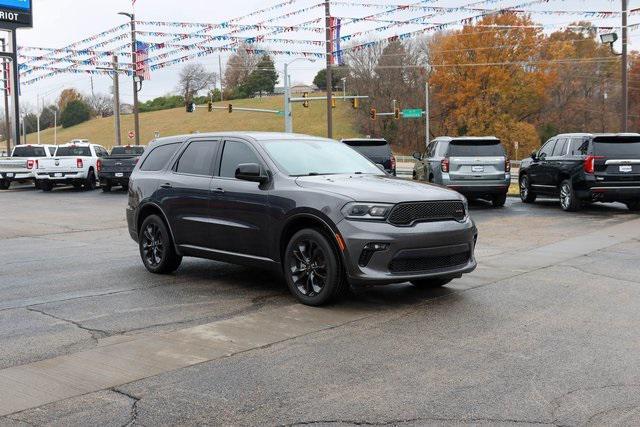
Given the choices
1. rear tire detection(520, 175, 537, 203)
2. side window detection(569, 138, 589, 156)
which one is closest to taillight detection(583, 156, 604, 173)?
side window detection(569, 138, 589, 156)

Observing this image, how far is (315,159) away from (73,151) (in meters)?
24.2

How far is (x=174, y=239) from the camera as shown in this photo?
29.5ft

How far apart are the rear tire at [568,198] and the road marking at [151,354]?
11287mm

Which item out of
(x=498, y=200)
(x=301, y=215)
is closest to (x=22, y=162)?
(x=498, y=200)

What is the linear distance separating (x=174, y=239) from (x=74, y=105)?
131 metres

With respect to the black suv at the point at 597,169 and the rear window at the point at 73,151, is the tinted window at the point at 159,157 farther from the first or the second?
the rear window at the point at 73,151

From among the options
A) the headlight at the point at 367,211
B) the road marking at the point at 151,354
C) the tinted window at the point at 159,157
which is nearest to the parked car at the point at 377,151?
the tinted window at the point at 159,157

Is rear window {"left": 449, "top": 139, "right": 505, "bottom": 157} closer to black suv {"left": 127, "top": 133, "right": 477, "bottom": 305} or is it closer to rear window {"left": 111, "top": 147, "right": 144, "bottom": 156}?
black suv {"left": 127, "top": 133, "right": 477, "bottom": 305}

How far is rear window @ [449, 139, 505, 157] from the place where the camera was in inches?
728

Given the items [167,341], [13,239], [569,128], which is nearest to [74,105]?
[569,128]

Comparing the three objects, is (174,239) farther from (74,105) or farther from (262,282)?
(74,105)

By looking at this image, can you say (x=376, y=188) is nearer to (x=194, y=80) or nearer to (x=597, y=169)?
(x=597, y=169)

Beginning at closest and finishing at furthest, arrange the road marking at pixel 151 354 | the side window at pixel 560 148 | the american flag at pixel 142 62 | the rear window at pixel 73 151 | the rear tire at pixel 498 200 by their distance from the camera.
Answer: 1. the road marking at pixel 151 354
2. the side window at pixel 560 148
3. the rear tire at pixel 498 200
4. the rear window at pixel 73 151
5. the american flag at pixel 142 62

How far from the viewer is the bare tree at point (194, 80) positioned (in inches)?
4579
